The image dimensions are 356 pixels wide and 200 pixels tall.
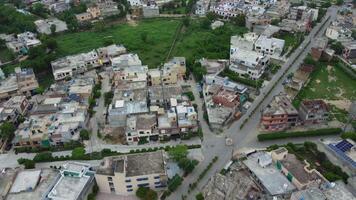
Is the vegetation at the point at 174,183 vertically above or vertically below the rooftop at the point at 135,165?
below

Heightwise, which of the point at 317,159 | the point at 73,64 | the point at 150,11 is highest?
the point at 150,11

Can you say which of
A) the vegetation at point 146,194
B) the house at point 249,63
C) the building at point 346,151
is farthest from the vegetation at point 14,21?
the building at point 346,151

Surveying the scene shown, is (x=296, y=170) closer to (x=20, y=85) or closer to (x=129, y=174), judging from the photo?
(x=129, y=174)

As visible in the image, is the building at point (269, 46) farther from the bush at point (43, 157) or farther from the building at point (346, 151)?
the bush at point (43, 157)

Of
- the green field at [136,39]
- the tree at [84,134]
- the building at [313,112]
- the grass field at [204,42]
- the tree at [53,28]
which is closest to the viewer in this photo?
the tree at [84,134]

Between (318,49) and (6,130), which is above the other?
(318,49)

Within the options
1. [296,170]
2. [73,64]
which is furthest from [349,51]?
[73,64]

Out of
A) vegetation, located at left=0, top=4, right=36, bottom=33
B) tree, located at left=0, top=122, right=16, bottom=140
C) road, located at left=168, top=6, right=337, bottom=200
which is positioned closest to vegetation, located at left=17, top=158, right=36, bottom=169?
tree, located at left=0, top=122, right=16, bottom=140
